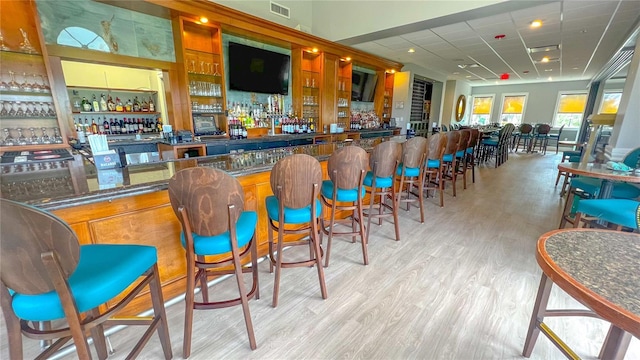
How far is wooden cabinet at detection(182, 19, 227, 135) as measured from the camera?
382 cm

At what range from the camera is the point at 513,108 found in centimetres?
1163

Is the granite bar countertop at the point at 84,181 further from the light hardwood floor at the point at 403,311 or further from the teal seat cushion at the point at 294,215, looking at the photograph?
the light hardwood floor at the point at 403,311

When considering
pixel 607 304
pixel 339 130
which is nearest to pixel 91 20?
pixel 339 130

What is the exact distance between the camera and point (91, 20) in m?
3.28

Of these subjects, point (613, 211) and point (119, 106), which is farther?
point (119, 106)

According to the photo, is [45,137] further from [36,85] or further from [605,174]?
[605,174]

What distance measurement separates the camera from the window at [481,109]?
12258 mm

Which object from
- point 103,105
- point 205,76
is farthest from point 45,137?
point 205,76

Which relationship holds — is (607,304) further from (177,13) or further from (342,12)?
(342,12)

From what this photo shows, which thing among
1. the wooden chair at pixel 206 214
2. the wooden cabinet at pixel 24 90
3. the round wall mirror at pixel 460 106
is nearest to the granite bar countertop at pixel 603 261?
the wooden chair at pixel 206 214

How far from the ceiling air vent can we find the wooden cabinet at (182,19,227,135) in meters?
1.38

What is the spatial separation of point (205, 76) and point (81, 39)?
1.45 m

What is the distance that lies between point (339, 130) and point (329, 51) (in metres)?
1.59

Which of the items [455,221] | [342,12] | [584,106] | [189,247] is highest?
[342,12]
